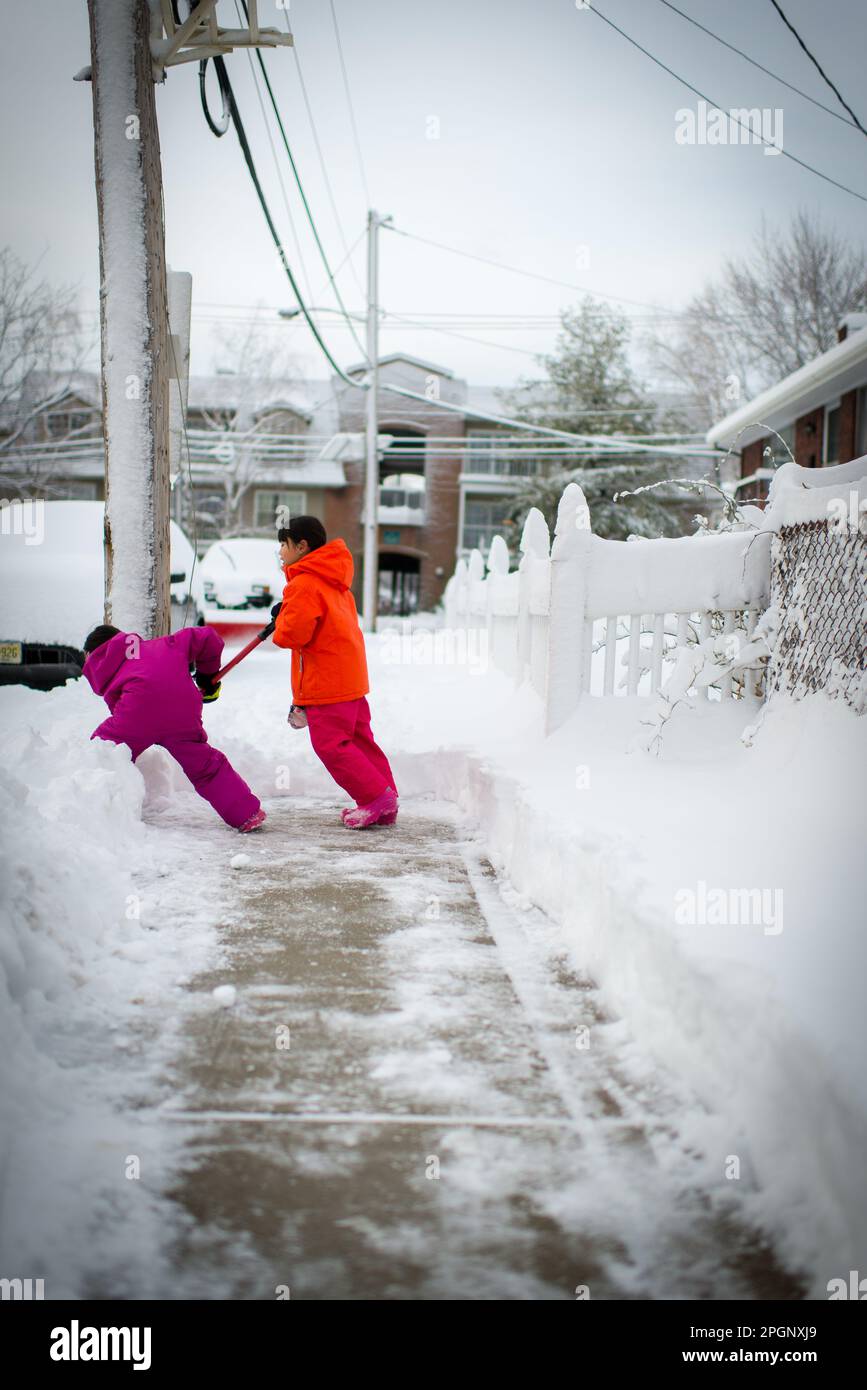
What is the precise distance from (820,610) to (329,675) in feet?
7.88

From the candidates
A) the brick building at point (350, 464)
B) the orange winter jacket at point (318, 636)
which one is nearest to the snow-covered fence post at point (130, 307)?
the orange winter jacket at point (318, 636)

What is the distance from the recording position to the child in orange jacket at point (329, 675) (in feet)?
17.5

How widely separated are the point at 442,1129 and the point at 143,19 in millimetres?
6146

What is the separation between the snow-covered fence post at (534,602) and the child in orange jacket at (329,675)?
5.00ft

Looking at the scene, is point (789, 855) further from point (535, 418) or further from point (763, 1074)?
point (535, 418)

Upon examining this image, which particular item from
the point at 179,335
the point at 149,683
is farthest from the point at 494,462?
the point at 149,683

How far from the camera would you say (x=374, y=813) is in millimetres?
5426

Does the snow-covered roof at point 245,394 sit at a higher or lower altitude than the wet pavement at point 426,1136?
higher

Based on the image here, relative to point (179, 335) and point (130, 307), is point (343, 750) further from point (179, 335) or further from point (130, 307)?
point (179, 335)

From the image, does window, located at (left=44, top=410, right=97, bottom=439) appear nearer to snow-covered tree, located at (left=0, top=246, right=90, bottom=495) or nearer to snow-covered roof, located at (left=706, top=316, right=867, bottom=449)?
snow-covered tree, located at (left=0, top=246, right=90, bottom=495)

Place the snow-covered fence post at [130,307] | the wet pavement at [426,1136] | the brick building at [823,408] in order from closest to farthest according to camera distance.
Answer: the wet pavement at [426,1136] → the snow-covered fence post at [130,307] → the brick building at [823,408]

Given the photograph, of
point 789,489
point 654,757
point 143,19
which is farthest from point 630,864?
point 143,19

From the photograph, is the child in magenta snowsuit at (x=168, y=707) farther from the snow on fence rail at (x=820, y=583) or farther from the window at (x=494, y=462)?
the window at (x=494, y=462)
